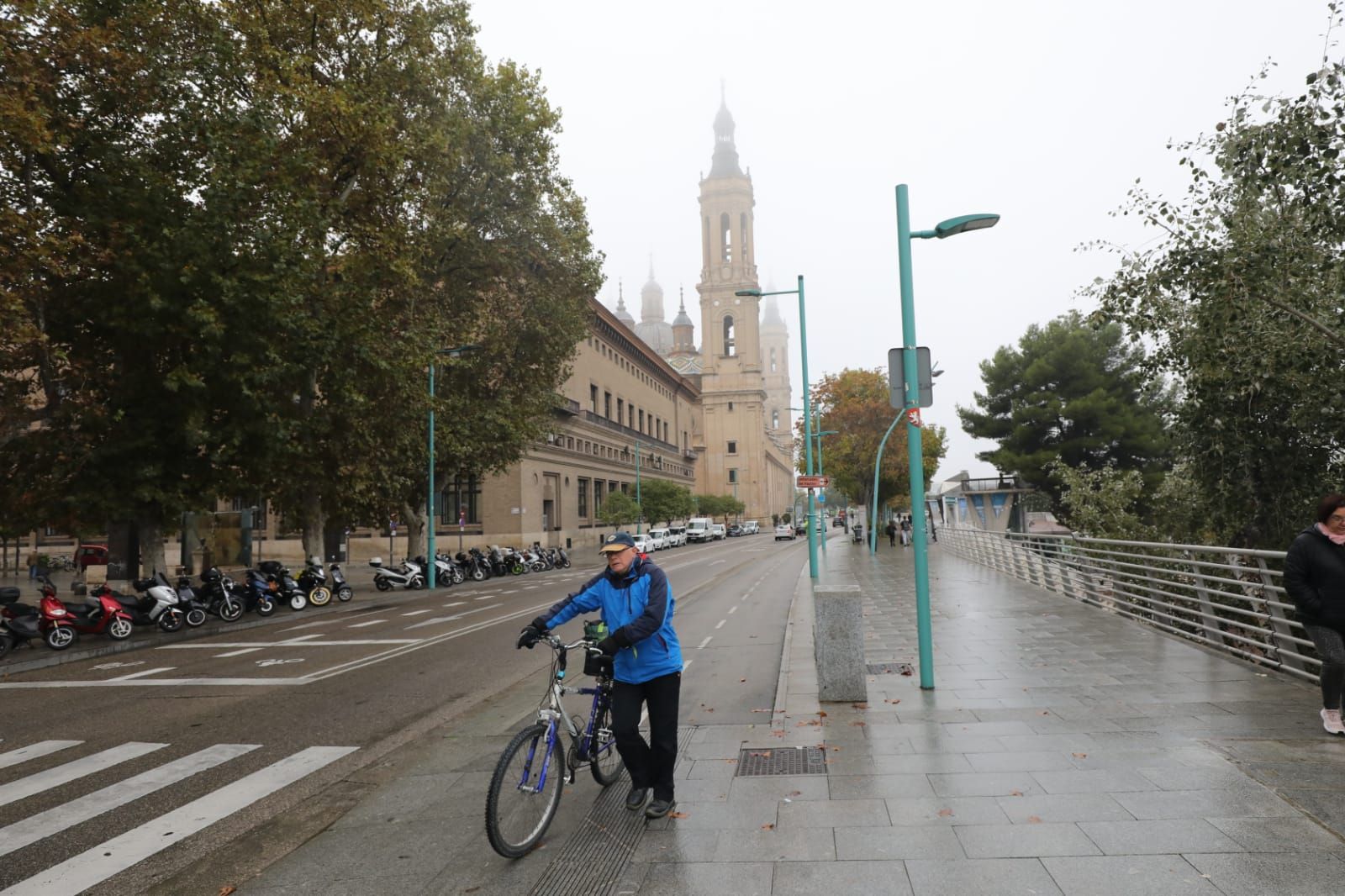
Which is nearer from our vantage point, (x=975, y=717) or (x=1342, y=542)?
(x=1342, y=542)

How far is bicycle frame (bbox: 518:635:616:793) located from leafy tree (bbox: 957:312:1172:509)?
42.9 metres

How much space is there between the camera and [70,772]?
264 inches

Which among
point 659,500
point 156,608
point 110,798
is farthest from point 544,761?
point 659,500

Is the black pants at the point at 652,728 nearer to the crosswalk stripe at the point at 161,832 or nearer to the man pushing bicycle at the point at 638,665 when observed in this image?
the man pushing bicycle at the point at 638,665

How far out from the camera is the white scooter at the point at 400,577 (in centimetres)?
2873

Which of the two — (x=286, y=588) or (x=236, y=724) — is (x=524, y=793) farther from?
(x=286, y=588)

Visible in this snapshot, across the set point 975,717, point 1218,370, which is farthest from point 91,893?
point 1218,370

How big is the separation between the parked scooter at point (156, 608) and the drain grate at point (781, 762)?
14550 mm

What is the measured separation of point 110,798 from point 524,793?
3.47 metres

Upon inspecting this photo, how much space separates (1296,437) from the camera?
17656 mm

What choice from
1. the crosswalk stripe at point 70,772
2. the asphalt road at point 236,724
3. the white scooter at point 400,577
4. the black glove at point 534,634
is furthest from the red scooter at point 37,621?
the white scooter at point 400,577

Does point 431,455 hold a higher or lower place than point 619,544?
higher

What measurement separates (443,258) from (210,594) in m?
13.3

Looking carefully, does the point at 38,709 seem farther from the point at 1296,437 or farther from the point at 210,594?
the point at 1296,437
